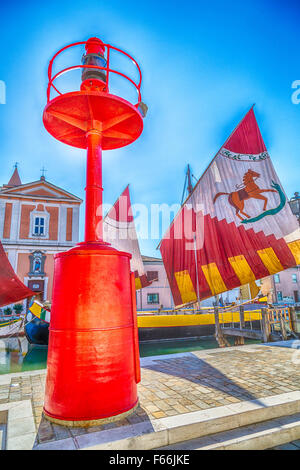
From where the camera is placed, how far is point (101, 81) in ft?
13.9

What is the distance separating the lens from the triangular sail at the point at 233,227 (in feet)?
39.4

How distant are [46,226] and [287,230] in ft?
80.1

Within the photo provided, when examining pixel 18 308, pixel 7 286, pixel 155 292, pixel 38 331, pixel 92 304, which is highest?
pixel 7 286

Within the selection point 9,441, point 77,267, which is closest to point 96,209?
point 77,267

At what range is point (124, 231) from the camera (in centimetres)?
2395

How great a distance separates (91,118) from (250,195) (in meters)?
10.2

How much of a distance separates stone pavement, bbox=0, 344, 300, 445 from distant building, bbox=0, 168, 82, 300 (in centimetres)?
2296

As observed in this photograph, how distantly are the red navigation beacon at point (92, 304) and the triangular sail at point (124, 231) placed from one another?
18129 mm

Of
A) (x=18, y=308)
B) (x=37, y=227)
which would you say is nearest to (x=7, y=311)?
(x=18, y=308)

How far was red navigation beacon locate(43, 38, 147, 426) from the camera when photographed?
3.56 meters

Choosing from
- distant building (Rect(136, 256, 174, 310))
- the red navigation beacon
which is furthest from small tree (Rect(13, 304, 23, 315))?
the red navigation beacon

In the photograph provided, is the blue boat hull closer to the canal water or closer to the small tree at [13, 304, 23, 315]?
the canal water

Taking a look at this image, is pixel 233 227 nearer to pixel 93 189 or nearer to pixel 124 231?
pixel 93 189
